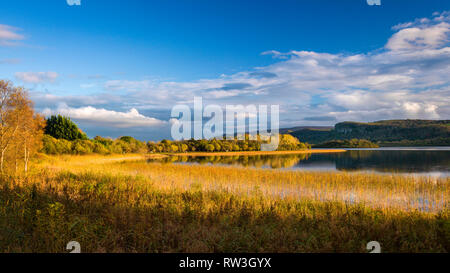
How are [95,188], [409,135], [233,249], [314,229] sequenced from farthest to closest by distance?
[409,135] < [95,188] < [314,229] < [233,249]

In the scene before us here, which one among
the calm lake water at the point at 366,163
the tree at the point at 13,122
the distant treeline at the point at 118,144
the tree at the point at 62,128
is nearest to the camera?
the tree at the point at 13,122

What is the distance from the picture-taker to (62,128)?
52.0m

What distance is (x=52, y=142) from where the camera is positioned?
42.0 m

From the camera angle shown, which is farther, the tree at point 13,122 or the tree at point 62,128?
the tree at point 62,128

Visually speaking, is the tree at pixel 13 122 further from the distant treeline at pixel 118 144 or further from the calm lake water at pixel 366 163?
the calm lake water at pixel 366 163

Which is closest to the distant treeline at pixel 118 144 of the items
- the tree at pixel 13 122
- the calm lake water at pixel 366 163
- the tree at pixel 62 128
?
the tree at pixel 62 128

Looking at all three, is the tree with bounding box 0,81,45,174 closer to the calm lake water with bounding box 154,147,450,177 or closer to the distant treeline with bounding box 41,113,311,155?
the distant treeline with bounding box 41,113,311,155

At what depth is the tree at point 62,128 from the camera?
51.1m

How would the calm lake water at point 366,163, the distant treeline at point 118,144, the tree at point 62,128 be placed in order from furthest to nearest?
the tree at point 62,128 → the distant treeline at point 118,144 → the calm lake water at point 366,163

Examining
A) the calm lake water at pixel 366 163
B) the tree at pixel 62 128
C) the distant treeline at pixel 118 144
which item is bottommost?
the calm lake water at pixel 366 163

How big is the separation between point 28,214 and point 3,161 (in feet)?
41.0

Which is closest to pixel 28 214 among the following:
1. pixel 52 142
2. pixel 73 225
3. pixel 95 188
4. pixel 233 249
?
pixel 73 225

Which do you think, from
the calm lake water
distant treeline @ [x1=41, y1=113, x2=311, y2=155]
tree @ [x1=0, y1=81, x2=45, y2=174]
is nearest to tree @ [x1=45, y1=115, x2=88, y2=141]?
distant treeline @ [x1=41, y1=113, x2=311, y2=155]
